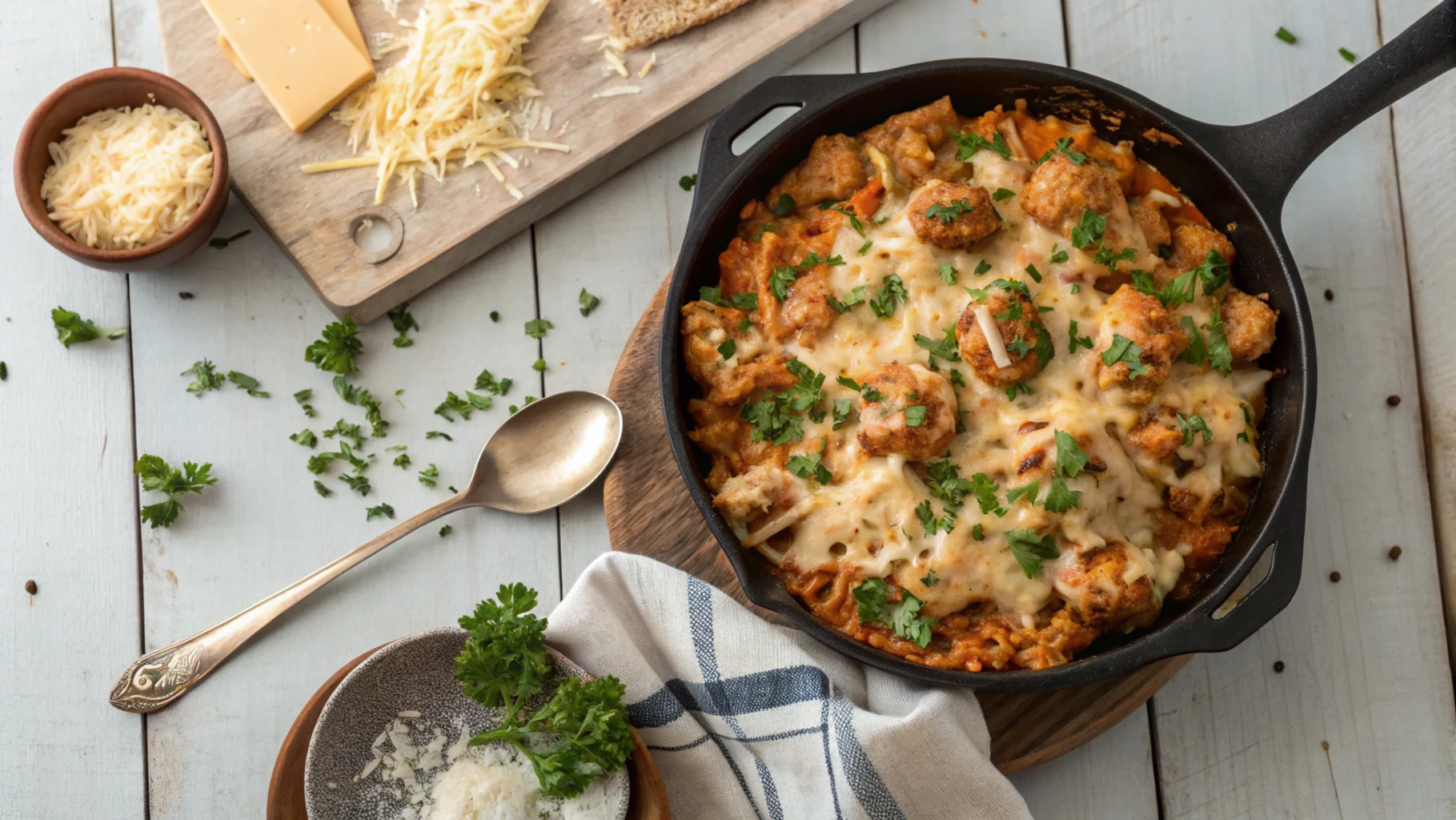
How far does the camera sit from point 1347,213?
406cm

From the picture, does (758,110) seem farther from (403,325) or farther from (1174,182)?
(403,325)

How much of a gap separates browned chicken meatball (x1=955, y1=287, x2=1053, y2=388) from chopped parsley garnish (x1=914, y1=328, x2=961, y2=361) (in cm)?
6

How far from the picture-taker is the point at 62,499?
13.1 ft

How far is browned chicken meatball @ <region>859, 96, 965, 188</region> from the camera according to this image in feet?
11.2

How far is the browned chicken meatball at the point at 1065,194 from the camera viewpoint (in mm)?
3213

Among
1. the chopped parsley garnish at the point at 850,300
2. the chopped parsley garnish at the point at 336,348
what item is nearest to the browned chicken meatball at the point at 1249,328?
the chopped parsley garnish at the point at 850,300

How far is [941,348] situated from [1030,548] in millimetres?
611

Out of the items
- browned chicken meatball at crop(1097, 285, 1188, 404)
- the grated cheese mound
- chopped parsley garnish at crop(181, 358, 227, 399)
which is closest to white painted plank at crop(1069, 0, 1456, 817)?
browned chicken meatball at crop(1097, 285, 1188, 404)

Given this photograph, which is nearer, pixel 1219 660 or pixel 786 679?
pixel 786 679

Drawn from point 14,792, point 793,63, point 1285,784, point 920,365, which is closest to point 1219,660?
point 1285,784

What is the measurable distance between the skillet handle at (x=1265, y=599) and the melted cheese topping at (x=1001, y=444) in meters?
0.17

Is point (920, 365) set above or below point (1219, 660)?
above

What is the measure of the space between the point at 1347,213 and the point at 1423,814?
6.89 feet

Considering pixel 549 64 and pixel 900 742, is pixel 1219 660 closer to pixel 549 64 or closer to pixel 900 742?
pixel 900 742
